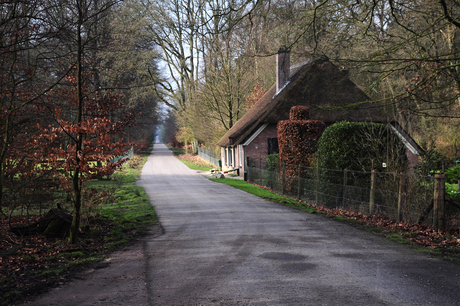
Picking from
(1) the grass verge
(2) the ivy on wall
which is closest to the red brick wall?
(2) the ivy on wall

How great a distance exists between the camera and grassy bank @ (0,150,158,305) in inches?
223

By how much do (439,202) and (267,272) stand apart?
4.58 m

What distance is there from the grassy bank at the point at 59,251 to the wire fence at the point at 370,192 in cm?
563

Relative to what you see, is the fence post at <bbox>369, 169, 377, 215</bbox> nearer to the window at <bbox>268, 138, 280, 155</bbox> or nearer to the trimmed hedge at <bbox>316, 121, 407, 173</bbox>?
the trimmed hedge at <bbox>316, 121, 407, 173</bbox>

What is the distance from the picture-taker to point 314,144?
695 inches

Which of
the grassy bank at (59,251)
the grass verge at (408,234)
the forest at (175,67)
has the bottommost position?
the grassy bank at (59,251)

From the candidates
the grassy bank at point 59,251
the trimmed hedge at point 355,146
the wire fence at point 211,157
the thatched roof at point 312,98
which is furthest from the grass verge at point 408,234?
the wire fence at point 211,157

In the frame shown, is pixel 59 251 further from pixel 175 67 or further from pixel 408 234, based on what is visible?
pixel 175 67

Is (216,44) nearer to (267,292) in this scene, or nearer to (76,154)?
(76,154)

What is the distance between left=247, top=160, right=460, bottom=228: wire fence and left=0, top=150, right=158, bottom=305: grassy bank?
5634 mm

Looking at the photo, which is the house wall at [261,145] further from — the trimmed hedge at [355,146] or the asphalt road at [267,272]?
the asphalt road at [267,272]

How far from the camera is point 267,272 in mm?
5809

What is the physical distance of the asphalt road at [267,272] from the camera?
15.8ft

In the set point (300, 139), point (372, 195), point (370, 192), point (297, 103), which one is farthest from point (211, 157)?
point (372, 195)
